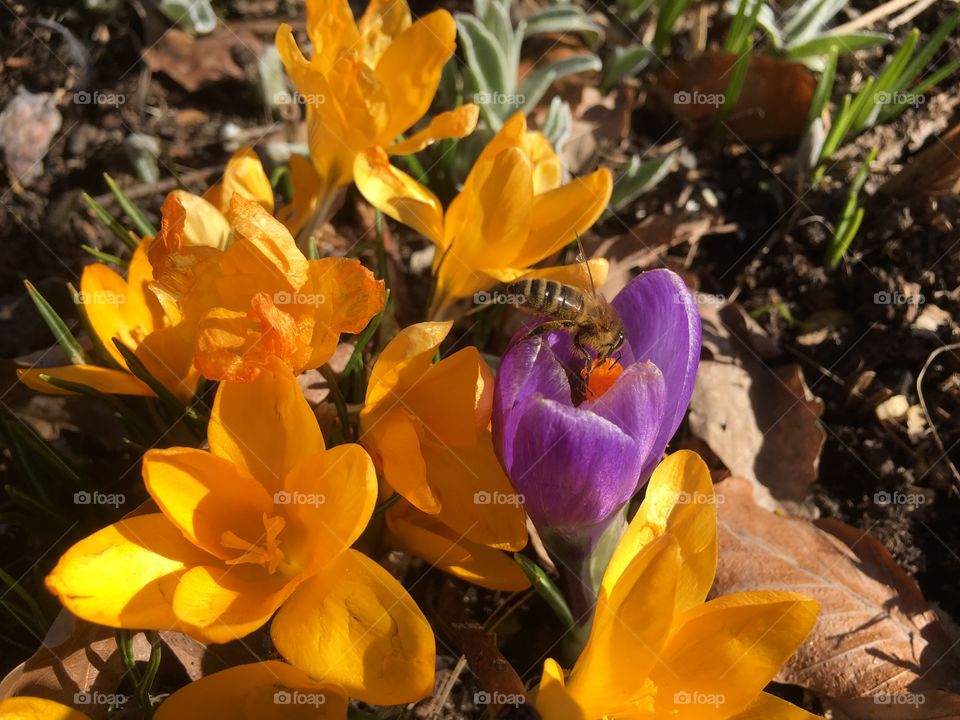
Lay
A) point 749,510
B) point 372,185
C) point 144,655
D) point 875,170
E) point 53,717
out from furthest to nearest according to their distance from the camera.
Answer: point 875,170
point 749,510
point 372,185
point 144,655
point 53,717

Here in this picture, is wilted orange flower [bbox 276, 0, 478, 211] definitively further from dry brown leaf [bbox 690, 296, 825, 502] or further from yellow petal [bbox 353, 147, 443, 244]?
dry brown leaf [bbox 690, 296, 825, 502]

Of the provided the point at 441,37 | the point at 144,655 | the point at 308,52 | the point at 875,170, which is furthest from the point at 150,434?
the point at 875,170

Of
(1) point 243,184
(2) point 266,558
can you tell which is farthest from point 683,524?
(1) point 243,184

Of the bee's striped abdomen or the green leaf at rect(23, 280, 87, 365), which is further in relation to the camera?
the green leaf at rect(23, 280, 87, 365)

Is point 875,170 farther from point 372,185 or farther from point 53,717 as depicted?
point 53,717

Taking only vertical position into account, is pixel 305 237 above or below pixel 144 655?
above

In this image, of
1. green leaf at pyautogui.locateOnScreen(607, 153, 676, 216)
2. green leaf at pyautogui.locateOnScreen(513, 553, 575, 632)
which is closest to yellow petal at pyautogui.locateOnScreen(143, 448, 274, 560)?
green leaf at pyautogui.locateOnScreen(513, 553, 575, 632)
